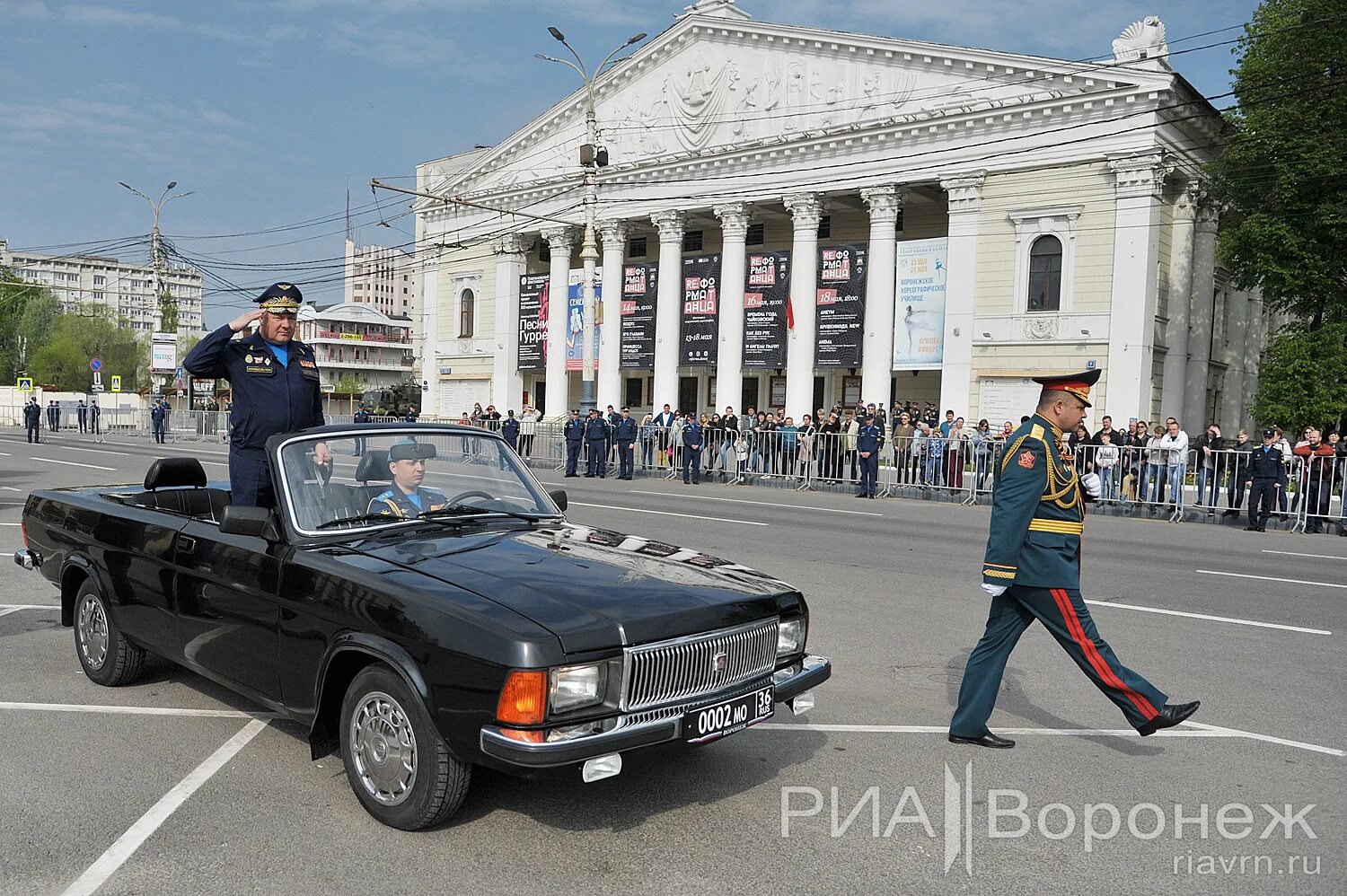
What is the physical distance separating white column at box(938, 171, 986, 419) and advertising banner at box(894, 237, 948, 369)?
0.27 meters

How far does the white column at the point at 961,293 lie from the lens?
35.7 m

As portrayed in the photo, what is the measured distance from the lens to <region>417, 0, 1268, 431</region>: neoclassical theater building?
110ft

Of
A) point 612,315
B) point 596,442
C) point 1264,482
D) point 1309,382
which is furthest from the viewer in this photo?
point 612,315

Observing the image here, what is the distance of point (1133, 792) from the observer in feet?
15.3

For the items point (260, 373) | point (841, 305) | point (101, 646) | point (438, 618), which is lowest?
point (101, 646)

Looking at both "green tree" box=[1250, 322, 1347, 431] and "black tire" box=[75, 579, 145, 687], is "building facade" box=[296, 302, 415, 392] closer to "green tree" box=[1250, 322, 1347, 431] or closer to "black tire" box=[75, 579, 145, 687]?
"green tree" box=[1250, 322, 1347, 431]

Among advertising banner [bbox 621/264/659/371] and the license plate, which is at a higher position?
advertising banner [bbox 621/264/659/371]

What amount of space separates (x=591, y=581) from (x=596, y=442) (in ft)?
79.4

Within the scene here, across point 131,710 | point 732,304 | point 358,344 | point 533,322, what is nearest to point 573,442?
point 732,304

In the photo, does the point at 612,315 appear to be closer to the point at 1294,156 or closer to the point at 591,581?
the point at 1294,156

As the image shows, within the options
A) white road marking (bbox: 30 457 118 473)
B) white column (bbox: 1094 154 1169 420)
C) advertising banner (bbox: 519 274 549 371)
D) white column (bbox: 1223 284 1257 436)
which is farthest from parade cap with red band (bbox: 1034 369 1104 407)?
advertising banner (bbox: 519 274 549 371)

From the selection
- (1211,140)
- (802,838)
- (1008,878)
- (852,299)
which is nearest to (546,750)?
(802,838)

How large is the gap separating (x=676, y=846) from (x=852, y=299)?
3477 centimetres

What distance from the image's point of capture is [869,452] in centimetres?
2306
